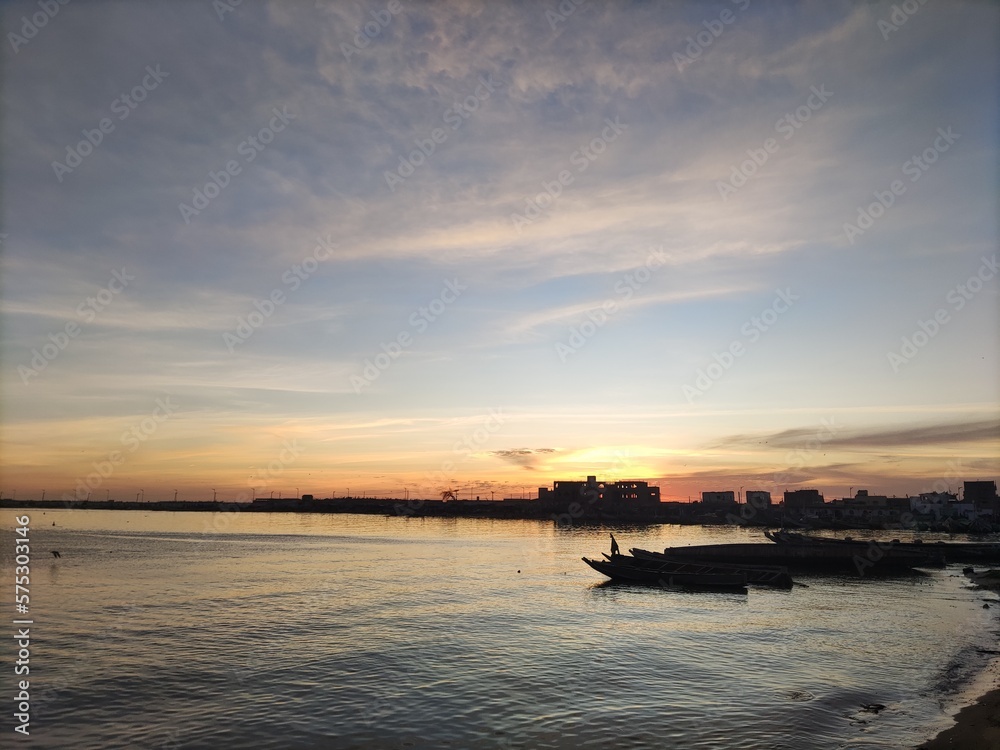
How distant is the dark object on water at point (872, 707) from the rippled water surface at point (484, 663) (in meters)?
0.40

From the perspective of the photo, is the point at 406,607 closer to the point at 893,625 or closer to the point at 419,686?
the point at 419,686

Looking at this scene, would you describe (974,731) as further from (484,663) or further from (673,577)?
(673,577)

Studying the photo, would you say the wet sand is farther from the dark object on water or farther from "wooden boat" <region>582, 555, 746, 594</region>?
"wooden boat" <region>582, 555, 746, 594</region>

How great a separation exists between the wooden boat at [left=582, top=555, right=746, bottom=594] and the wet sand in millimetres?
35401

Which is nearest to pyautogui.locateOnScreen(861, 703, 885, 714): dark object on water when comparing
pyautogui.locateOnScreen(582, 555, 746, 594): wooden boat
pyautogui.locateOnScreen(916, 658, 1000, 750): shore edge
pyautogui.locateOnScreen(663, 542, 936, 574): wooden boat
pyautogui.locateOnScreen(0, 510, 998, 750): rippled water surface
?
pyautogui.locateOnScreen(0, 510, 998, 750): rippled water surface

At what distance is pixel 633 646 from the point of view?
35.8 metres

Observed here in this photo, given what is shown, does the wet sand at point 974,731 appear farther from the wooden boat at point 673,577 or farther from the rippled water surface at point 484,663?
the wooden boat at point 673,577

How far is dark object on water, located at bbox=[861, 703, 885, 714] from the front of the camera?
24.7 m

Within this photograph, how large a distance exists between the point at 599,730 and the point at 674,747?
A: 2.77 meters

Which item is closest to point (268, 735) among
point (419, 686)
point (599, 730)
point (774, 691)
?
point (419, 686)

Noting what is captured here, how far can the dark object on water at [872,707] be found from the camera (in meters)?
24.7

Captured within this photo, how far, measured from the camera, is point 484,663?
31281 mm

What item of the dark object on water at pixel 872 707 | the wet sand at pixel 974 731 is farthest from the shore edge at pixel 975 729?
the dark object on water at pixel 872 707

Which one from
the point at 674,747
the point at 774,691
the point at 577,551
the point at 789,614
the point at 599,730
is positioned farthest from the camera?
the point at 577,551
